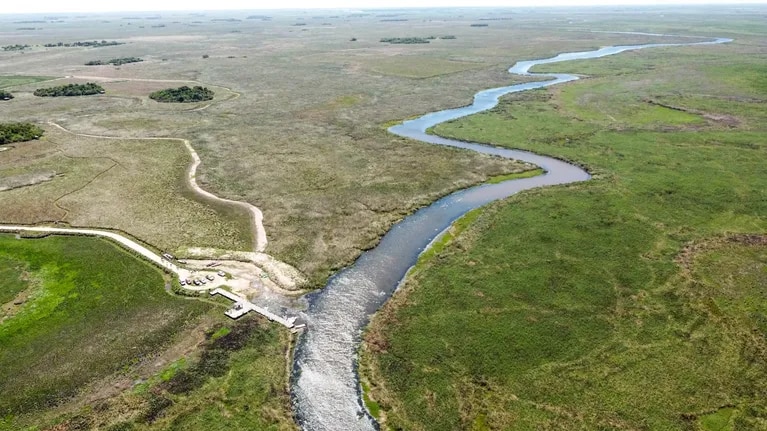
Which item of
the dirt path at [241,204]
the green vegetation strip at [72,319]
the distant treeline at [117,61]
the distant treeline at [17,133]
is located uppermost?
the distant treeline at [117,61]

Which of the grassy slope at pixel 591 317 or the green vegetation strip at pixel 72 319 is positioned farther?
the green vegetation strip at pixel 72 319

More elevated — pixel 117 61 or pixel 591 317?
pixel 117 61

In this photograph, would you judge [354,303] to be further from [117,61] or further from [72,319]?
[117,61]

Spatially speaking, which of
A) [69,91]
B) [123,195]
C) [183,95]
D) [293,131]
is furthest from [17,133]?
[293,131]

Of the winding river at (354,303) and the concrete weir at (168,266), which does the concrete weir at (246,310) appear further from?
the winding river at (354,303)

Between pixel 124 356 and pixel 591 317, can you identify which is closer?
pixel 124 356

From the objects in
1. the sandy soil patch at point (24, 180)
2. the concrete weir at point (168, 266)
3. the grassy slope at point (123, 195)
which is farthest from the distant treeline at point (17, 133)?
the concrete weir at point (168, 266)

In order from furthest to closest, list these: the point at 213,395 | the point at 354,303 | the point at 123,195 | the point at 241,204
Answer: the point at 123,195 → the point at 241,204 → the point at 354,303 → the point at 213,395

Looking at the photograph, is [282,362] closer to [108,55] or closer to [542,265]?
[542,265]
